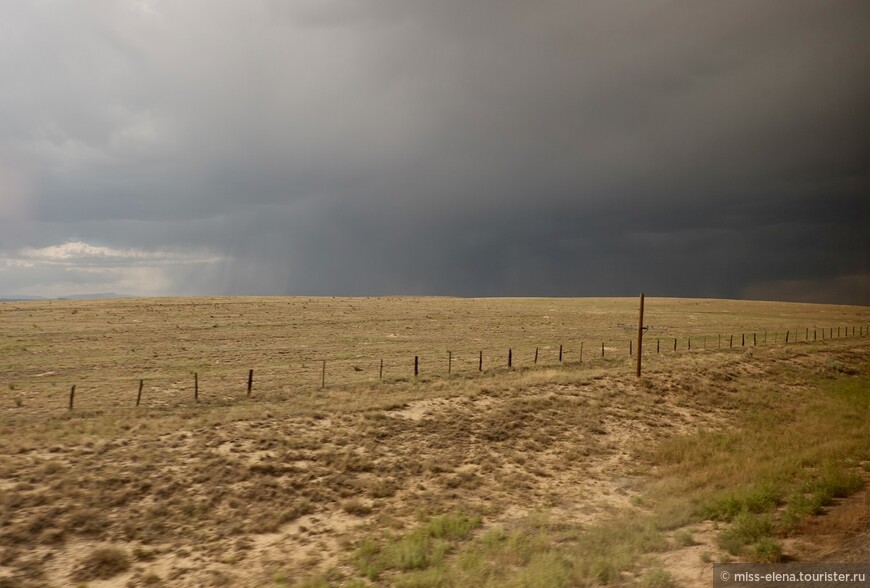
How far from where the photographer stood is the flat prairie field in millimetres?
11391

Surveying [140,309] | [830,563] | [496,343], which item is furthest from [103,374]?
[140,309]

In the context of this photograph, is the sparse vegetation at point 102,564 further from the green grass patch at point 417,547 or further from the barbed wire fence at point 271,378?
A: the barbed wire fence at point 271,378

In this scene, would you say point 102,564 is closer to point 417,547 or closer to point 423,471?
point 417,547

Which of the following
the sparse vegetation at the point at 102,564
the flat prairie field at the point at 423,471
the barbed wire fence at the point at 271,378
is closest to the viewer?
the sparse vegetation at the point at 102,564

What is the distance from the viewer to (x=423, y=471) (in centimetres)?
1842

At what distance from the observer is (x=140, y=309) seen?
7888 centimetres

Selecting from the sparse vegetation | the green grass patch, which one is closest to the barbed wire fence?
the sparse vegetation

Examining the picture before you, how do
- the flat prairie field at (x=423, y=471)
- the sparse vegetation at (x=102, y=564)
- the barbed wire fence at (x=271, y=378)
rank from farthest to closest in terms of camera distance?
the barbed wire fence at (x=271, y=378)
the flat prairie field at (x=423, y=471)
the sparse vegetation at (x=102, y=564)

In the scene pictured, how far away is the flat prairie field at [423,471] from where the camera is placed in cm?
1139

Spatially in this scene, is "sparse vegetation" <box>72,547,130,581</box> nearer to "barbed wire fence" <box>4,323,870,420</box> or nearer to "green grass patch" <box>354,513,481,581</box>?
"green grass patch" <box>354,513,481,581</box>

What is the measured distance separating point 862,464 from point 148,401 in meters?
32.1

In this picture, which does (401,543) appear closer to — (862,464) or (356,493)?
(356,493)

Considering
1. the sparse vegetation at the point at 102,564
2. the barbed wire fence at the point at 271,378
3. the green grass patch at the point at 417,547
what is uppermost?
the barbed wire fence at the point at 271,378

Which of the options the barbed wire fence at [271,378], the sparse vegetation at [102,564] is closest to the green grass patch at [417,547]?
the sparse vegetation at [102,564]
